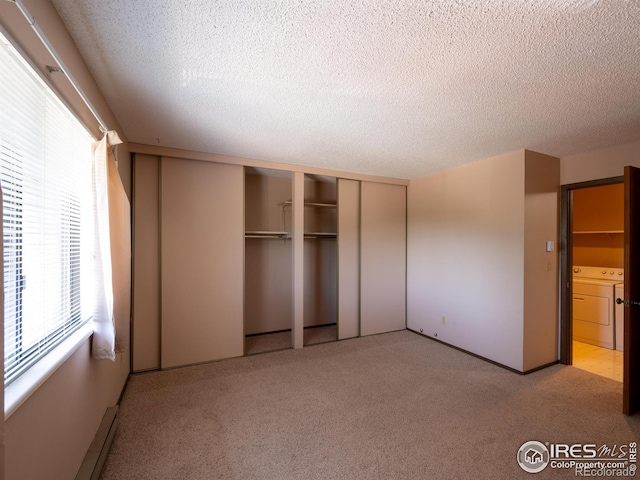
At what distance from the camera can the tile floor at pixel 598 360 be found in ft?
10.1

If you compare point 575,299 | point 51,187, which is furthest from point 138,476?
point 575,299

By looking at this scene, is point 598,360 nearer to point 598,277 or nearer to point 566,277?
point 566,277

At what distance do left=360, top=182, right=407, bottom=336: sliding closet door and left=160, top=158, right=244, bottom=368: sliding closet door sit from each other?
6.01 feet

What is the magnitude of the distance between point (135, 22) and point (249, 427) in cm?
262

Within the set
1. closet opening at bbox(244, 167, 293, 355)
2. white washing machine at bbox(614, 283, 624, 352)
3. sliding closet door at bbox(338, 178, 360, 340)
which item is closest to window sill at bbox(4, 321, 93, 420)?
closet opening at bbox(244, 167, 293, 355)

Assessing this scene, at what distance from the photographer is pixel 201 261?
3285 mm

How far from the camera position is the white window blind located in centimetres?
109

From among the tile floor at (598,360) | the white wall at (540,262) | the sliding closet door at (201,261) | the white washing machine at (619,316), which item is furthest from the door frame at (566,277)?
the sliding closet door at (201,261)

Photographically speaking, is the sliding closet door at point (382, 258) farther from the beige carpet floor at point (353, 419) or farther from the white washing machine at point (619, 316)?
the white washing machine at point (619, 316)

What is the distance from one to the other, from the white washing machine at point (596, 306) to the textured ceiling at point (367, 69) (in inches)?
80.5

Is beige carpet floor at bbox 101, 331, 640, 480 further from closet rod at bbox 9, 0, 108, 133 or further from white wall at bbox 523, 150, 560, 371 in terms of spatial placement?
closet rod at bbox 9, 0, 108, 133

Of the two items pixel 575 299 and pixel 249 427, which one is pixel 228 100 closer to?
pixel 249 427

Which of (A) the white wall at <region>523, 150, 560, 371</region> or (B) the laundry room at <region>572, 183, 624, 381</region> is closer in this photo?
(A) the white wall at <region>523, 150, 560, 371</region>

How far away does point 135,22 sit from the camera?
1.36 metres
